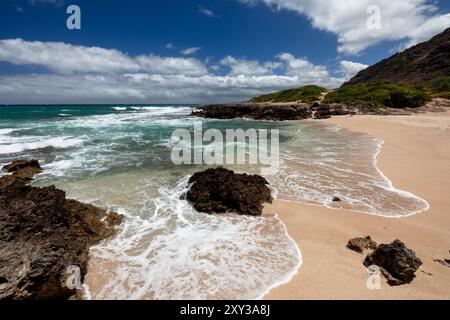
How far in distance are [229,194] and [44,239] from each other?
4.41m

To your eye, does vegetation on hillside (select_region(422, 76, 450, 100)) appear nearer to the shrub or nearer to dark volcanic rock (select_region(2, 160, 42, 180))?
the shrub

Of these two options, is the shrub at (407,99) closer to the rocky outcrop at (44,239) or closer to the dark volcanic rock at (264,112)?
the dark volcanic rock at (264,112)

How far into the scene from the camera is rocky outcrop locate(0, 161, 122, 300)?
146 inches

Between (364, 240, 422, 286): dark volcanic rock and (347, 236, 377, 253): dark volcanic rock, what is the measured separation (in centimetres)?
45

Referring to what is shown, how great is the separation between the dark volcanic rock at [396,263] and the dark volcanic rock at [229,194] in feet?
9.81

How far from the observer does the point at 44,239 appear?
181 inches

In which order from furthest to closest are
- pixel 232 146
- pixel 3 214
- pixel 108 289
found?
pixel 232 146 < pixel 3 214 < pixel 108 289

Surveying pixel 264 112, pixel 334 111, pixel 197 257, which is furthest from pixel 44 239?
pixel 264 112

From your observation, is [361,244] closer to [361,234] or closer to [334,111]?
[361,234]

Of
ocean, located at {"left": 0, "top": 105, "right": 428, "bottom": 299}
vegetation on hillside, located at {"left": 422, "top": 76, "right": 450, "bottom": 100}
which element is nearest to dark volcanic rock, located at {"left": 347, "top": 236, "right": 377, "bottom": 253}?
ocean, located at {"left": 0, "top": 105, "right": 428, "bottom": 299}

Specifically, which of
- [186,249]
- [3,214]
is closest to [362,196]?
[186,249]
